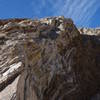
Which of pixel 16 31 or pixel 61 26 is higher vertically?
pixel 61 26

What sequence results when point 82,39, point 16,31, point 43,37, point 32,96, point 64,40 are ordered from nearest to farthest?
point 32,96, point 16,31, point 43,37, point 64,40, point 82,39

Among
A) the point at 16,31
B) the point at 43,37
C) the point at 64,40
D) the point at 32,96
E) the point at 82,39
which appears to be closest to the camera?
the point at 32,96

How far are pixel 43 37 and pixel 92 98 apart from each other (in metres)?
6.28

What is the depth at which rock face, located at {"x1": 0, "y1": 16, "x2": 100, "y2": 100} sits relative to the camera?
511 inches

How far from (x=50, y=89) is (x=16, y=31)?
4.03m

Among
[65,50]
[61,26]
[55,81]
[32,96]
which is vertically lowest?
[32,96]

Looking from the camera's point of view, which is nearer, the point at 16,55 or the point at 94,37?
the point at 16,55

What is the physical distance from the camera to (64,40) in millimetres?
18516

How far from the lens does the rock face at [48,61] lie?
42.6 ft

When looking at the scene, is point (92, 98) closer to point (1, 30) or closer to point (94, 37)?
point (94, 37)

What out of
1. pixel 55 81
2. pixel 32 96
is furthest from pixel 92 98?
pixel 32 96

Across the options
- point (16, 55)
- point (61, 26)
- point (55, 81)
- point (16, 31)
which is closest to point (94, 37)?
point (61, 26)

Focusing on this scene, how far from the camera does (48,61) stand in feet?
53.4

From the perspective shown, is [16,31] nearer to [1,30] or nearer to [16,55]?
[1,30]
